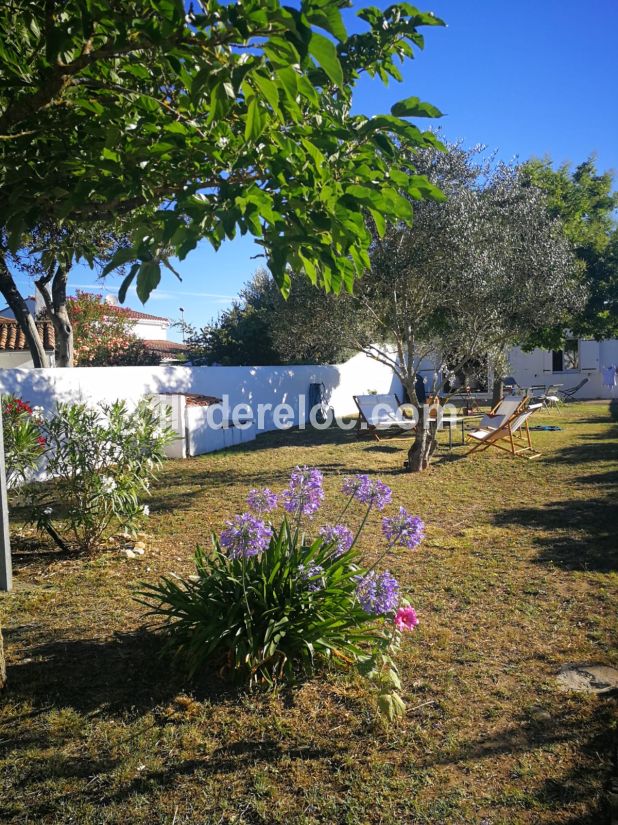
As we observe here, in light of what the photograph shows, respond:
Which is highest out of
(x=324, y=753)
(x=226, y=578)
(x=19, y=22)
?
(x=19, y=22)

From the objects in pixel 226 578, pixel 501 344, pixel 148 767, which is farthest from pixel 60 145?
pixel 501 344

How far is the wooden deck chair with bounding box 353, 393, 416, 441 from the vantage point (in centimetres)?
1373

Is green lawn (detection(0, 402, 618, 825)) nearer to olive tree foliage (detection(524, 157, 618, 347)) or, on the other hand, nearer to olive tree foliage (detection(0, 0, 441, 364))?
olive tree foliage (detection(0, 0, 441, 364))

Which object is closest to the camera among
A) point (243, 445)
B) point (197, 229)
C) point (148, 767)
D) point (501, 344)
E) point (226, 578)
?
point (197, 229)

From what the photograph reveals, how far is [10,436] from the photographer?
5.72m

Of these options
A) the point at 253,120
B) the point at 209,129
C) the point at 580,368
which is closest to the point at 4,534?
the point at 209,129

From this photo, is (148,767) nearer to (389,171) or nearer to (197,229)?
(197,229)

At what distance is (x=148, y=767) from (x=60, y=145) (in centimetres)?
299

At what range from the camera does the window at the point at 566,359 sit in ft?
86.7

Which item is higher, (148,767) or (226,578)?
(226,578)

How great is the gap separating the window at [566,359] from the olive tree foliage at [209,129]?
25.3m

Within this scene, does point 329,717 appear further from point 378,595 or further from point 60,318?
point 60,318

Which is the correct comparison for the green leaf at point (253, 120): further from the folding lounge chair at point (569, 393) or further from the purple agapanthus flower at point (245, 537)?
the folding lounge chair at point (569, 393)

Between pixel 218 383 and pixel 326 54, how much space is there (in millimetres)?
13000
